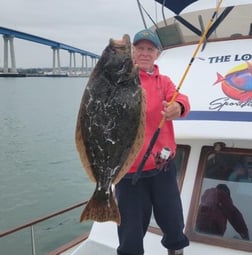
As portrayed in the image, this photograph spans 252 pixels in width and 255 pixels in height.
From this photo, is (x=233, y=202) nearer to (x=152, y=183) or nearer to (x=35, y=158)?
(x=152, y=183)

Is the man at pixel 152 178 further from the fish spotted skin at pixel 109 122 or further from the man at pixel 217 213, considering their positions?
the man at pixel 217 213

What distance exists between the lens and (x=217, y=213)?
3883 mm

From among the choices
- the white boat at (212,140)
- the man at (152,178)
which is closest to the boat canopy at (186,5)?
the white boat at (212,140)

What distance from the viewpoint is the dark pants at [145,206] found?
320cm

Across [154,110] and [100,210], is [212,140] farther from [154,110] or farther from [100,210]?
[100,210]

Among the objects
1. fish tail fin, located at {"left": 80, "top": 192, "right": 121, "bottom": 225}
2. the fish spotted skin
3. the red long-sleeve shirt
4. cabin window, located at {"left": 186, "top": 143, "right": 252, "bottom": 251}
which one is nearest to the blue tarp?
cabin window, located at {"left": 186, "top": 143, "right": 252, "bottom": 251}

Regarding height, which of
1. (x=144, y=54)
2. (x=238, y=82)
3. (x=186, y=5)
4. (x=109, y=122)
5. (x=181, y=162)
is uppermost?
(x=186, y=5)

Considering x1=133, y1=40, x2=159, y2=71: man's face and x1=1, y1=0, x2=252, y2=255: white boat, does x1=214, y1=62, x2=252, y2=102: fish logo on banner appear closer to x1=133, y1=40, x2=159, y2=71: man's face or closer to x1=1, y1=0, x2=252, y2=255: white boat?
x1=1, y1=0, x2=252, y2=255: white boat

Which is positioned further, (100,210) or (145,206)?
(145,206)

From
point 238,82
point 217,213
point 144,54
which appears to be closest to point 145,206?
point 217,213

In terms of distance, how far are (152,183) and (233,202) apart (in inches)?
39.6

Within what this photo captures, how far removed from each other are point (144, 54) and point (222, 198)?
1531mm

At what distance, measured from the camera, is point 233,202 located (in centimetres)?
385

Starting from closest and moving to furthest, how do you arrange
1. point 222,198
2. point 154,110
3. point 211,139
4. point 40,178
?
1. point 154,110
2. point 211,139
3. point 222,198
4. point 40,178
